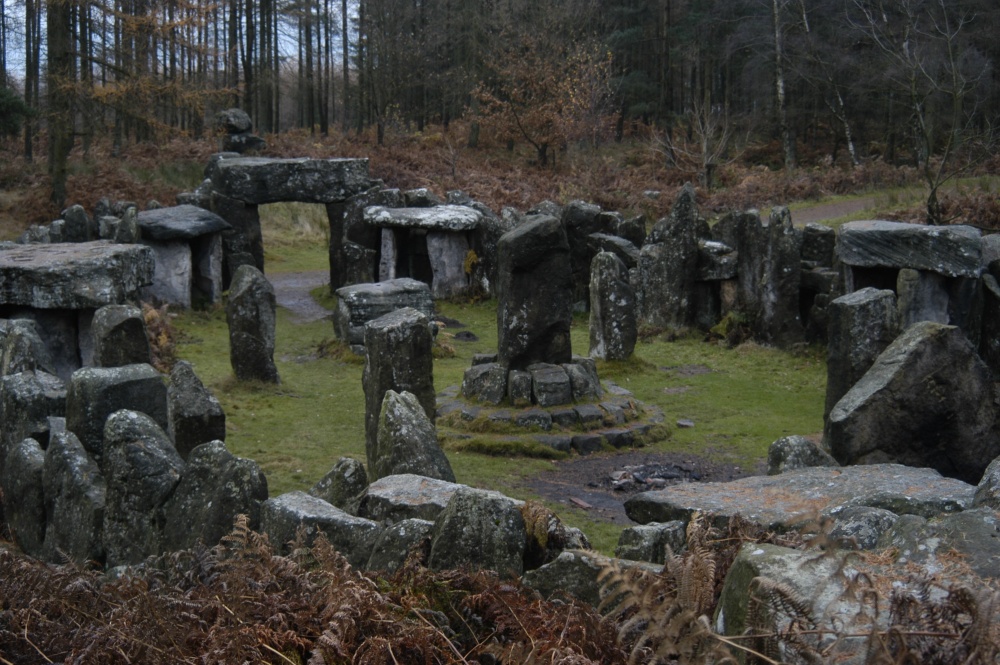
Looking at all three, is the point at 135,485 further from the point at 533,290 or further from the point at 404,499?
the point at 533,290

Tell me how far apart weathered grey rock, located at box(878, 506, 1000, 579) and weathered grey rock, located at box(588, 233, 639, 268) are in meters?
17.1

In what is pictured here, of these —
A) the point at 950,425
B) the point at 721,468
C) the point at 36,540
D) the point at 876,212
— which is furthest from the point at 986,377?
the point at 876,212

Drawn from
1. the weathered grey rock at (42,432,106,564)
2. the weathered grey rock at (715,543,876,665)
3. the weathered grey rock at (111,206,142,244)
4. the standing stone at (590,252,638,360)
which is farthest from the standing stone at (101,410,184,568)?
the weathered grey rock at (111,206,142,244)

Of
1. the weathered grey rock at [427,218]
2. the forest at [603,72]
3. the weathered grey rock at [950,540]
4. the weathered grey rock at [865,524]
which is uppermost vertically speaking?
the forest at [603,72]

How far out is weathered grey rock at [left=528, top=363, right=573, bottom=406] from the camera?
13.5m

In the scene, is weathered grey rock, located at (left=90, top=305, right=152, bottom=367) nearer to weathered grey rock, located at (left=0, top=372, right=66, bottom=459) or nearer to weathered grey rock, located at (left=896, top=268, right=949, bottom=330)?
weathered grey rock, located at (left=0, top=372, right=66, bottom=459)

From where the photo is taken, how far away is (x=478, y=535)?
4.15 m

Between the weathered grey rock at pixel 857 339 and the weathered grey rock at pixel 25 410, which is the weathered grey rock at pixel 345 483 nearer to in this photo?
the weathered grey rock at pixel 25 410

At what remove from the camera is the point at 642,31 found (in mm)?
51031

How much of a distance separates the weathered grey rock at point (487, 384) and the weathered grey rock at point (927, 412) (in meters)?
5.80

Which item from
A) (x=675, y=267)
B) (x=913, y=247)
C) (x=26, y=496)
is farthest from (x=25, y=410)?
(x=675, y=267)

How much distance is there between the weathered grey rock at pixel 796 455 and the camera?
7.92m

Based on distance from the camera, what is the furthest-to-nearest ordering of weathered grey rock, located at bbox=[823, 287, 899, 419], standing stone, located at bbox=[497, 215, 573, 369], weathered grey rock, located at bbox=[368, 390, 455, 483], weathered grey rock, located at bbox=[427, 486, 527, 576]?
standing stone, located at bbox=[497, 215, 573, 369], weathered grey rock, located at bbox=[823, 287, 899, 419], weathered grey rock, located at bbox=[368, 390, 455, 483], weathered grey rock, located at bbox=[427, 486, 527, 576]

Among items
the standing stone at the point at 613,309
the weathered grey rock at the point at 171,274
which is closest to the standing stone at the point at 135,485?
the standing stone at the point at 613,309
